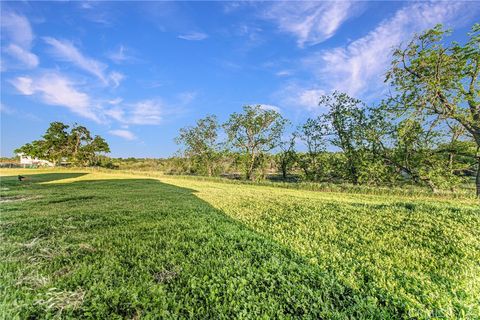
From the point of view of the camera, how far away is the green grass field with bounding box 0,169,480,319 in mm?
1960

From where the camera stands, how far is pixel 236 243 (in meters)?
3.43

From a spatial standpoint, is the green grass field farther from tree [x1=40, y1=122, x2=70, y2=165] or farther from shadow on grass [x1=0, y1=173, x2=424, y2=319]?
tree [x1=40, y1=122, x2=70, y2=165]

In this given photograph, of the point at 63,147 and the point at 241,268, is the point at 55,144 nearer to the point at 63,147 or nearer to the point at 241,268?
the point at 63,147

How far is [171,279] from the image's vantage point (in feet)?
7.78

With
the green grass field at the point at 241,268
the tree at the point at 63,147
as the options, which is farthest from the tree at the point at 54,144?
the green grass field at the point at 241,268

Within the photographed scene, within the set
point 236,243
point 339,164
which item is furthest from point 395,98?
point 339,164

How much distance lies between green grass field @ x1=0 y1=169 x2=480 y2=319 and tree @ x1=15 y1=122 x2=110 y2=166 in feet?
182

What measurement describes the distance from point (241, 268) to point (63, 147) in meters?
62.2

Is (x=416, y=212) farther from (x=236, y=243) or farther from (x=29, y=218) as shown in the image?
(x=29, y=218)

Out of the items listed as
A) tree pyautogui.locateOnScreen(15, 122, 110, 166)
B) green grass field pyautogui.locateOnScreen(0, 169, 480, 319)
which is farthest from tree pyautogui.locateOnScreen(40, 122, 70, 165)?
green grass field pyautogui.locateOnScreen(0, 169, 480, 319)

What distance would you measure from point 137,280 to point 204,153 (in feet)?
114

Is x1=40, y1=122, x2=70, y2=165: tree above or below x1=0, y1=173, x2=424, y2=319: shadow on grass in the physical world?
above

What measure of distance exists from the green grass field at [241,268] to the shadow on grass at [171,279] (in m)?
0.01

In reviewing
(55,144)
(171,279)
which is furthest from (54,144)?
(171,279)
